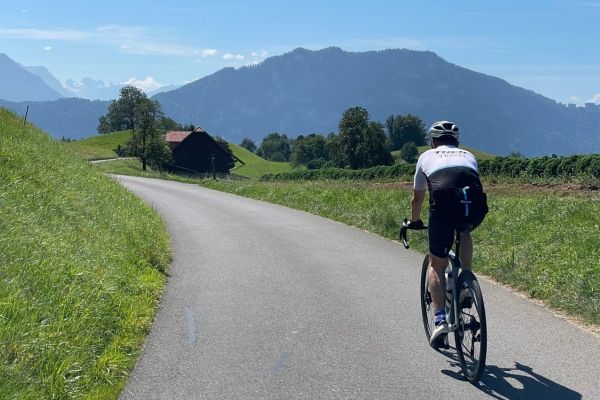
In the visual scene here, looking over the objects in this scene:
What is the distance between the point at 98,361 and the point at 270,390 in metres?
1.49

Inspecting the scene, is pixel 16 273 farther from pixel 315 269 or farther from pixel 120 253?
pixel 315 269

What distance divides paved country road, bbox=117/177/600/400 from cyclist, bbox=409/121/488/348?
64 cm

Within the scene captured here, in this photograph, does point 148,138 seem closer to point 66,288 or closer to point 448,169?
point 66,288

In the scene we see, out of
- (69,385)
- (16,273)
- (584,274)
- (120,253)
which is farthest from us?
(120,253)

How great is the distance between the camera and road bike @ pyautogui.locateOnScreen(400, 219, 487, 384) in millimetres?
4781

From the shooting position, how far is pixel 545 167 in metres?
30.9

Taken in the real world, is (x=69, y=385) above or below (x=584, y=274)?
below

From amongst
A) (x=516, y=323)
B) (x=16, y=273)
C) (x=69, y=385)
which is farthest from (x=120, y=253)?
(x=516, y=323)

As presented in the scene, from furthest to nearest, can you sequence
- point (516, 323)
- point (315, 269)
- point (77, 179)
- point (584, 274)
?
1. point (77, 179)
2. point (315, 269)
3. point (584, 274)
4. point (516, 323)

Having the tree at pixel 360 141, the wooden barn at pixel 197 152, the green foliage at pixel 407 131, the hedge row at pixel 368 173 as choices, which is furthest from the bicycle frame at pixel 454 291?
the green foliage at pixel 407 131

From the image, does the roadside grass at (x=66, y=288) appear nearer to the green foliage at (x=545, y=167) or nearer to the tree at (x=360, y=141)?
the green foliage at (x=545, y=167)

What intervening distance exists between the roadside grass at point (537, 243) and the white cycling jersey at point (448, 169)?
2.75 m

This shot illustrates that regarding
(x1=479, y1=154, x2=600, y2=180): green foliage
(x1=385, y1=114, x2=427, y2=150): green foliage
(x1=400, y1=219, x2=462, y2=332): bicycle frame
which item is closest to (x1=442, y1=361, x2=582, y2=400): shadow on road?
(x1=400, y1=219, x2=462, y2=332): bicycle frame

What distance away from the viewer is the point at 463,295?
5133 mm
